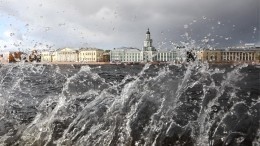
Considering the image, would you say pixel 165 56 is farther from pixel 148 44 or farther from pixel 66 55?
pixel 66 55

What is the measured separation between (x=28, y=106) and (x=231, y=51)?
135 meters

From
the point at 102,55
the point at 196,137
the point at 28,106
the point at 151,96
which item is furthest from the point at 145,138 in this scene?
the point at 102,55

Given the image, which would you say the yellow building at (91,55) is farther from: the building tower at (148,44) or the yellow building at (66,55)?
the building tower at (148,44)

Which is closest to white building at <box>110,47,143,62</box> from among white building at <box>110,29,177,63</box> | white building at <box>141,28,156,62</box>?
white building at <box>110,29,177,63</box>

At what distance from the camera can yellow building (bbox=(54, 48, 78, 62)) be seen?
533ft

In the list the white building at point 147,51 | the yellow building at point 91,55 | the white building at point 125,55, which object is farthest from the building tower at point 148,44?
the yellow building at point 91,55

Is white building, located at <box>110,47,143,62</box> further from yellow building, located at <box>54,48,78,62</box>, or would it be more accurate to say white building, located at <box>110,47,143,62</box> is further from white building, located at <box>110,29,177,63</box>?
yellow building, located at <box>54,48,78,62</box>

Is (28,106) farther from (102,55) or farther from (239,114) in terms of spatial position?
(102,55)

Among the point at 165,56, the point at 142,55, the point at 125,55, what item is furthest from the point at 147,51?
the point at 125,55

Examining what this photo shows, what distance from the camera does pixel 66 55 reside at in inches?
6491

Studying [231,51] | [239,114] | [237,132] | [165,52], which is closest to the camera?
[237,132]

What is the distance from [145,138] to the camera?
10516 millimetres

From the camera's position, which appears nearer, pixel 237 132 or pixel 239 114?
pixel 237 132

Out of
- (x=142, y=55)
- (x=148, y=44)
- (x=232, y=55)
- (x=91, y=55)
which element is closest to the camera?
(x=232, y=55)
